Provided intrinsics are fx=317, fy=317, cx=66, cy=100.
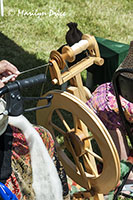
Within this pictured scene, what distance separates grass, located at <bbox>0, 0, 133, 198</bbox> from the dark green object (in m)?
0.79

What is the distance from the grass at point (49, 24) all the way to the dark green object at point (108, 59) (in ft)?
2.59

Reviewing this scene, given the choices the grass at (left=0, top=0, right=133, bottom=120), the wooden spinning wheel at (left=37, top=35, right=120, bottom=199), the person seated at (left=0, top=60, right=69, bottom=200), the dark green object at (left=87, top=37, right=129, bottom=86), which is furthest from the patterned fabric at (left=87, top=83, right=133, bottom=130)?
the grass at (left=0, top=0, right=133, bottom=120)

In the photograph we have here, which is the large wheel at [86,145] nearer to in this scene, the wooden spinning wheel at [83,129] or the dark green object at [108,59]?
the wooden spinning wheel at [83,129]

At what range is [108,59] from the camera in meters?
2.67

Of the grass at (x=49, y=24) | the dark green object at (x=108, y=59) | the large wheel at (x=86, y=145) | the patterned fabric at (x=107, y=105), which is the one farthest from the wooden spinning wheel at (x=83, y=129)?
the grass at (x=49, y=24)

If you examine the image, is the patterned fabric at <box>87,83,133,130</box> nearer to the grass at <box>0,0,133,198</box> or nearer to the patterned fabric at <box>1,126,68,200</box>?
the patterned fabric at <box>1,126,68,200</box>

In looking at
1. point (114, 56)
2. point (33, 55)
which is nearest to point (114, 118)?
point (114, 56)

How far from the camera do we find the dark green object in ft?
8.82

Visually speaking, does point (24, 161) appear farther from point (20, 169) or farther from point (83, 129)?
point (83, 129)

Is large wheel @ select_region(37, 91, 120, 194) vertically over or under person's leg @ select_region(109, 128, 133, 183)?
over

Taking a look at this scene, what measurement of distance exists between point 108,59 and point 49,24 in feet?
5.42

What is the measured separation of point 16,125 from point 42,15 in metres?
3.11

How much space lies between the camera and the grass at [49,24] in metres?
3.58

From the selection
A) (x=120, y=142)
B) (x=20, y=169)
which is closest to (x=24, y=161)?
(x=20, y=169)
